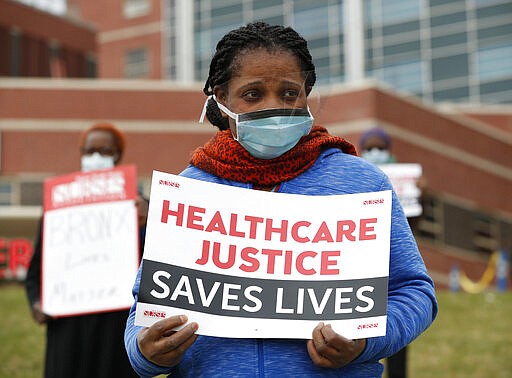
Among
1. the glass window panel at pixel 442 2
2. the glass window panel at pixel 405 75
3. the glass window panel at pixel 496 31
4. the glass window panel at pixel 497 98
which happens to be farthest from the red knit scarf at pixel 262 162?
the glass window panel at pixel 405 75

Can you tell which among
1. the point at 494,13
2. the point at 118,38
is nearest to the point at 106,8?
the point at 118,38

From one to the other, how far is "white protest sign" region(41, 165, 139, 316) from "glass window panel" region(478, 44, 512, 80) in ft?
135

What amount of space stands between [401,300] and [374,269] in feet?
0.42

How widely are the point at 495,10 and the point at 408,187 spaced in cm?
3964

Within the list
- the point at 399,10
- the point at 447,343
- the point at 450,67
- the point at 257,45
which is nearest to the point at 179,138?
the point at 399,10

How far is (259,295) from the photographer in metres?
2.63

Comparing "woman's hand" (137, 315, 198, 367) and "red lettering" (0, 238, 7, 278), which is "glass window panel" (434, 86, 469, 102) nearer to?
"red lettering" (0, 238, 7, 278)

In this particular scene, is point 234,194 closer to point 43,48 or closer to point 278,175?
point 278,175

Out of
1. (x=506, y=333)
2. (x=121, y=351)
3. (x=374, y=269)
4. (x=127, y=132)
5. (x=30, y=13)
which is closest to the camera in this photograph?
(x=374, y=269)

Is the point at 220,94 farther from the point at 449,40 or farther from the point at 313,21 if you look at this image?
the point at 313,21

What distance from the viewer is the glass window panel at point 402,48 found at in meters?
47.0

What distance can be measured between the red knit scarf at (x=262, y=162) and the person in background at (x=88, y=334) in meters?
2.62

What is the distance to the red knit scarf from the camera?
2750 millimetres

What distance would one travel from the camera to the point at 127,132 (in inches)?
1371
